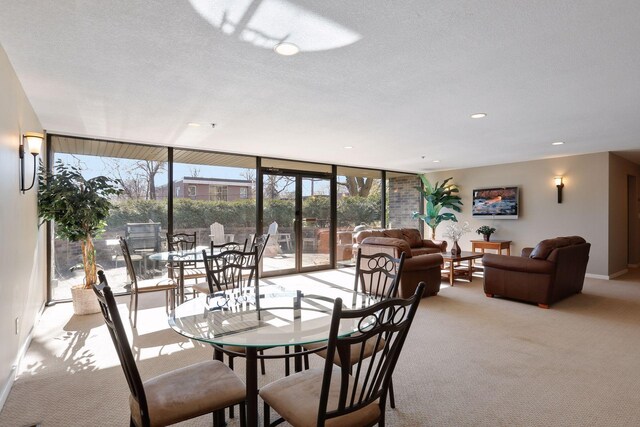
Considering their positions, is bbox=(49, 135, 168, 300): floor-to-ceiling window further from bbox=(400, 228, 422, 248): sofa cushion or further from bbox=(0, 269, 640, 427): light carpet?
bbox=(400, 228, 422, 248): sofa cushion

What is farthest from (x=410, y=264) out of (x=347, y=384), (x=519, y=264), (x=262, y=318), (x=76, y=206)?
(x=76, y=206)

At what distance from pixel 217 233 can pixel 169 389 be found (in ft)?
15.0

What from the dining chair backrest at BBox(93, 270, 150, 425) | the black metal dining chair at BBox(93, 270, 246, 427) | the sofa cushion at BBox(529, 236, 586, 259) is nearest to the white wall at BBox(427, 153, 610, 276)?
the sofa cushion at BBox(529, 236, 586, 259)

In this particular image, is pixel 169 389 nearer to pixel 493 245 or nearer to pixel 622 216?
pixel 493 245

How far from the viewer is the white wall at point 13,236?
2396 mm

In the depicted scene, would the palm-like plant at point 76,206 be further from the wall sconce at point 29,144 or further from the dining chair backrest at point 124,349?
the dining chair backrest at point 124,349

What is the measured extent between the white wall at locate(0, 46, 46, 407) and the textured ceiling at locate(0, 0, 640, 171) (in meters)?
0.21

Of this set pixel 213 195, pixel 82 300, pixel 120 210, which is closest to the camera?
pixel 82 300

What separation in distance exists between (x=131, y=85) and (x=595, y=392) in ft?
14.1

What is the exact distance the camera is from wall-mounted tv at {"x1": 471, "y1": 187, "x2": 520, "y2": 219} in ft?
24.4

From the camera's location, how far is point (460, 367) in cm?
285

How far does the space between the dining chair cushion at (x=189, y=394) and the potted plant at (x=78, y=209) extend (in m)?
3.15

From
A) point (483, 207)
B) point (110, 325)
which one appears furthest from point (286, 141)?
point (483, 207)

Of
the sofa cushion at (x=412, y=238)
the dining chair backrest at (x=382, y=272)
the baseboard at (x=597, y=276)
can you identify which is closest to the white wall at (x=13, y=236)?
the dining chair backrest at (x=382, y=272)
